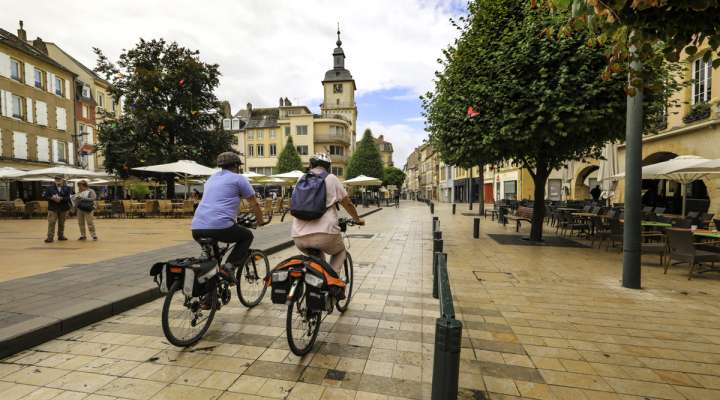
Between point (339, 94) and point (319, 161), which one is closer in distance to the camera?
point (319, 161)

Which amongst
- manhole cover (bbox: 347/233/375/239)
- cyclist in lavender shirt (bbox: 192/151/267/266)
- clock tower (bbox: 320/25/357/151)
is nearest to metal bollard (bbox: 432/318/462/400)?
cyclist in lavender shirt (bbox: 192/151/267/266)

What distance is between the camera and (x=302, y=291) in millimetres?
3322

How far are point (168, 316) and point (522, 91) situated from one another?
27.9 ft

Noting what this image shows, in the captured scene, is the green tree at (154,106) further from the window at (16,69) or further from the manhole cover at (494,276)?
the manhole cover at (494,276)


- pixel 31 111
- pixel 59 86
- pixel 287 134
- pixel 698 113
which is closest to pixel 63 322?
pixel 698 113

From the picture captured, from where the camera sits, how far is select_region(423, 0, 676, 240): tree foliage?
26.8 ft

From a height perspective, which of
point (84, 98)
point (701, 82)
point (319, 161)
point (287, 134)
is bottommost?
point (319, 161)

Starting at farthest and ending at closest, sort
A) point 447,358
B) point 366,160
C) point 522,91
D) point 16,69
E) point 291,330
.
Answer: point 366,160 < point 16,69 < point 522,91 < point 291,330 < point 447,358

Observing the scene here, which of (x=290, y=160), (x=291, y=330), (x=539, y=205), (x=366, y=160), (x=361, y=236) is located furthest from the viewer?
(x=290, y=160)

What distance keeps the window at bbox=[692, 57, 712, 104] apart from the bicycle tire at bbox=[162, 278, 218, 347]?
17.6 metres

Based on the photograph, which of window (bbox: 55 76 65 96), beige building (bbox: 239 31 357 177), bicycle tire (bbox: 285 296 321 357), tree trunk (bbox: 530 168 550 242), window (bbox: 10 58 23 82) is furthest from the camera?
beige building (bbox: 239 31 357 177)

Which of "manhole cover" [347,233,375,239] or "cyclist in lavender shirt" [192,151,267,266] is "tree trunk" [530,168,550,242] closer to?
"manhole cover" [347,233,375,239]

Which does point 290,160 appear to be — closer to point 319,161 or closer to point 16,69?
point 16,69

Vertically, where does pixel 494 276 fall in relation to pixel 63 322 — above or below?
below
